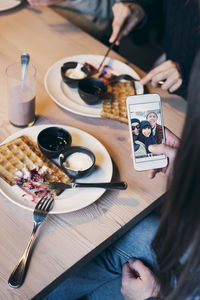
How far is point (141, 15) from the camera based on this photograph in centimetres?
166

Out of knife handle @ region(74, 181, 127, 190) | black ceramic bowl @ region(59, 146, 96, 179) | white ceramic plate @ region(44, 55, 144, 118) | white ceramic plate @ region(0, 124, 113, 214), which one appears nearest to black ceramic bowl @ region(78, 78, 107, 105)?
white ceramic plate @ region(44, 55, 144, 118)

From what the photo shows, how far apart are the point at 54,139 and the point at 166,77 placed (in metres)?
0.54

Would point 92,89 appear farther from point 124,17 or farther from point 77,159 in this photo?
point 124,17

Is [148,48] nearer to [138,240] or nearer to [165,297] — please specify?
[138,240]

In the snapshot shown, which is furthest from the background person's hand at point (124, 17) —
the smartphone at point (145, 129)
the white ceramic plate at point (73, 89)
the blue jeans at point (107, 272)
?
the blue jeans at point (107, 272)

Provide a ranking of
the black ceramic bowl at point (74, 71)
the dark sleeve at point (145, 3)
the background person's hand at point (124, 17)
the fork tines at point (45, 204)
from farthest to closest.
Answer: the dark sleeve at point (145, 3)
the background person's hand at point (124, 17)
the black ceramic bowl at point (74, 71)
the fork tines at point (45, 204)

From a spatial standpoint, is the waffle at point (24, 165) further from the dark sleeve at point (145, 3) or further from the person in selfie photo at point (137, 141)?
the dark sleeve at point (145, 3)

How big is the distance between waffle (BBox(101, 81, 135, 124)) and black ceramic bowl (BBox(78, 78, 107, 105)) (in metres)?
0.04

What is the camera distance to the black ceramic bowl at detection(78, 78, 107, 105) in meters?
1.28

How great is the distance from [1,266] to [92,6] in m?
1.44

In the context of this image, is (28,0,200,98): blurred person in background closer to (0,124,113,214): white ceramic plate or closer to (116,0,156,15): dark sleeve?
(116,0,156,15): dark sleeve

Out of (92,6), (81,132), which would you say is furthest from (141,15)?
(81,132)

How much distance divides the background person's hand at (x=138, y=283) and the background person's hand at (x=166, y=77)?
26.3 inches

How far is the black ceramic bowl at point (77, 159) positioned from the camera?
1.05 meters
